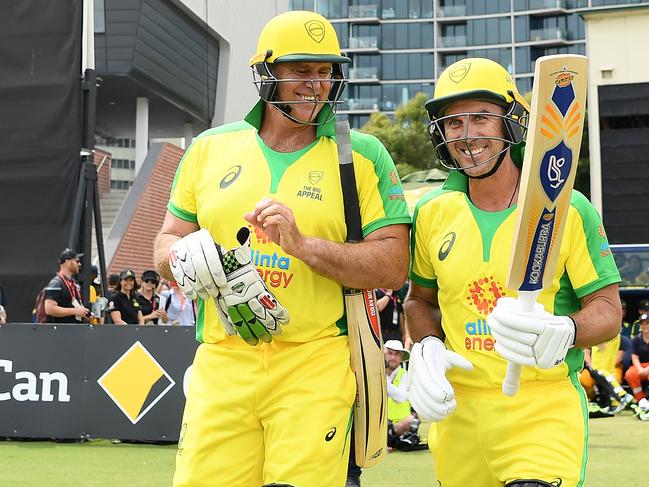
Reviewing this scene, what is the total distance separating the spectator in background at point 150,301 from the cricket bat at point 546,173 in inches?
444

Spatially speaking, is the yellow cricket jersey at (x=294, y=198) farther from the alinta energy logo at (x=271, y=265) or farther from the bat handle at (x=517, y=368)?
the bat handle at (x=517, y=368)

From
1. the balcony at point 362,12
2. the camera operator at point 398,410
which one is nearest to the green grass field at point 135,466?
the camera operator at point 398,410

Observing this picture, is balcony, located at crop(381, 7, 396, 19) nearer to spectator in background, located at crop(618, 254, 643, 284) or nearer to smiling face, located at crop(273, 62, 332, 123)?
spectator in background, located at crop(618, 254, 643, 284)

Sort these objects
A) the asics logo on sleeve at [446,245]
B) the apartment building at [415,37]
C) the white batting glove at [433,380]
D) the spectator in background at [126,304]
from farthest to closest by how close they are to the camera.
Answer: the apartment building at [415,37]
the spectator in background at [126,304]
the asics logo on sleeve at [446,245]
the white batting glove at [433,380]

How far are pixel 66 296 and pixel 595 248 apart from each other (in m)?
9.02

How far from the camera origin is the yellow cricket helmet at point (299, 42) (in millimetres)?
4051

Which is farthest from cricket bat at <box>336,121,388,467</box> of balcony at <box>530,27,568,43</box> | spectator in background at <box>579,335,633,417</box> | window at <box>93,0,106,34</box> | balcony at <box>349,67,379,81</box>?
balcony at <box>349,67,379,81</box>

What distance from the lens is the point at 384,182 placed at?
4117 millimetres

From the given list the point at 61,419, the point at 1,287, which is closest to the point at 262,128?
the point at 61,419

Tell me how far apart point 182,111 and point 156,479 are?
25884 mm

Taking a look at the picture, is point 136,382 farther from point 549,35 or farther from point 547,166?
point 549,35

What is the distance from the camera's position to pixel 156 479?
8.83 m

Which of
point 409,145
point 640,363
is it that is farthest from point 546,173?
point 409,145

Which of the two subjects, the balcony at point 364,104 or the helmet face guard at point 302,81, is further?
the balcony at point 364,104
